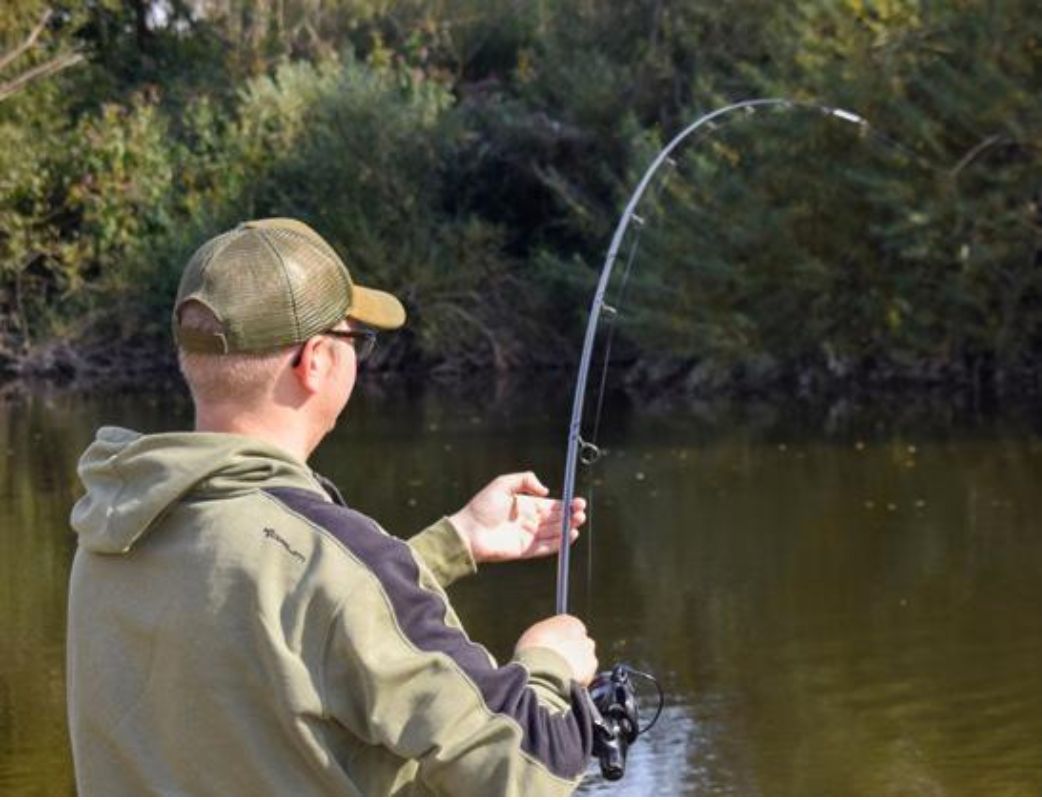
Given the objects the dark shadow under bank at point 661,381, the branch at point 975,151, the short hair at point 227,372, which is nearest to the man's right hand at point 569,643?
the short hair at point 227,372

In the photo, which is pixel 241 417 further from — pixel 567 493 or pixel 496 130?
pixel 496 130

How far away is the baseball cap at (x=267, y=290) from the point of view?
2.11 meters

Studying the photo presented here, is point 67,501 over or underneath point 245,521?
underneath

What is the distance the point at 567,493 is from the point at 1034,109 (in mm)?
14444

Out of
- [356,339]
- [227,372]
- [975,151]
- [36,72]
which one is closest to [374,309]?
[356,339]

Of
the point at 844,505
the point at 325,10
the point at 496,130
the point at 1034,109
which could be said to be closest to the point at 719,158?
the point at 1034,109

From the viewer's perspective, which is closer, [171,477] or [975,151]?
[171,477]

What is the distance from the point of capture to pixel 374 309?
2.22 meters

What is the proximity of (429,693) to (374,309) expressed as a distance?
410 millimetres

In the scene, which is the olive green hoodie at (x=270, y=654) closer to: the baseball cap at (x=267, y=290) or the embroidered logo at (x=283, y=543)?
the embroidered logo at (x=283, y=543)

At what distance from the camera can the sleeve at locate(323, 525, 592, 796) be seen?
1.97 meters

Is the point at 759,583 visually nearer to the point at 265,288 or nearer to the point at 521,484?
the point at 521,484

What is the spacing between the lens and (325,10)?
26.6 m

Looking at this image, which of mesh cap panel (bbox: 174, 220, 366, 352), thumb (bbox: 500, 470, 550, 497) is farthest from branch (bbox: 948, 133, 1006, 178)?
mesh cap panel (bbox: 174, 220, 366, 352)
